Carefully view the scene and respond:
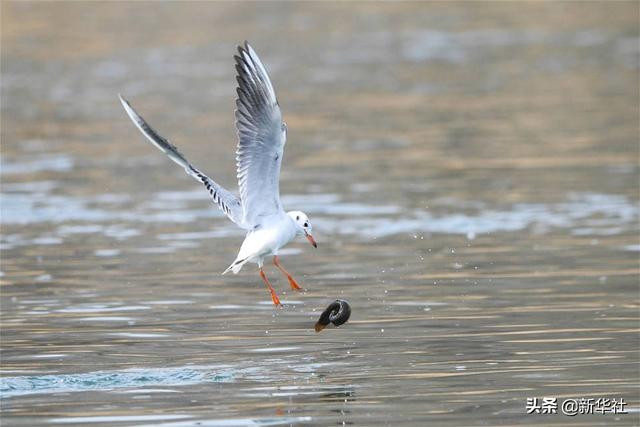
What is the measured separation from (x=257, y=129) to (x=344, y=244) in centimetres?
517

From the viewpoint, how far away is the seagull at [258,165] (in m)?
12.6

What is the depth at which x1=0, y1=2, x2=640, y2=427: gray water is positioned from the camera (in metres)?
11.2

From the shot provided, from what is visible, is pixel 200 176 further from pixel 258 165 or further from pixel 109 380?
pixel 109 380

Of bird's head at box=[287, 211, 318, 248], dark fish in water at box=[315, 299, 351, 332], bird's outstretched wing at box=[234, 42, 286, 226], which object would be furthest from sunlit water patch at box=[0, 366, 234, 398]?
bird's outstretched wing at box=[234, 42, 286, 226]

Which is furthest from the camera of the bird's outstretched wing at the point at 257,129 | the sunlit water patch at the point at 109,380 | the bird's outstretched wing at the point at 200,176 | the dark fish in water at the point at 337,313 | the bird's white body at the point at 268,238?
the bird's outstretched wing at the point at 200,176

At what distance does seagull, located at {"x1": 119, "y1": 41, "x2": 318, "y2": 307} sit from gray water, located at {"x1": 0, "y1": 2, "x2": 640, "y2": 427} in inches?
34.9

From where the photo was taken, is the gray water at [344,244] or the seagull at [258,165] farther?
the seagull at [258,165]

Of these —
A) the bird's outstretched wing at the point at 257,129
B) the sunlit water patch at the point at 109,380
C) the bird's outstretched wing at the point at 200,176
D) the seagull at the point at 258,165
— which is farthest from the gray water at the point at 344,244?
the bird's outstretched wing at the point at 257,129

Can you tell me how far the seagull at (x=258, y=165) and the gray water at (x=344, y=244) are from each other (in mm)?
885

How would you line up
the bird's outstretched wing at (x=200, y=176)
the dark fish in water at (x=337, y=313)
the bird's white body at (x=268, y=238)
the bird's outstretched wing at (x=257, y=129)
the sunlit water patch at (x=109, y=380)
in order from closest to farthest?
the sunlit water patch at (x=109, y=380), the dark fish in water at (x=337, y=313), the bird's outstretched wing at (x=257, y=129), the bird's white body at (x=268, y=238), the bird's outstretched wing at (x=200, y=176)

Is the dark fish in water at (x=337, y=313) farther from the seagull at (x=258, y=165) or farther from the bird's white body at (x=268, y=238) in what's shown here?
the bird's white body at (x=268, y=238)

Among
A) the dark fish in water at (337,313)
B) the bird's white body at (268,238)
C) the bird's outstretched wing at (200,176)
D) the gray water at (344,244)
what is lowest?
the gray water at (344,244)

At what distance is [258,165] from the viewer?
12859 mm

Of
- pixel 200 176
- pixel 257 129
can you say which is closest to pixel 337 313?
pixel 257 129
